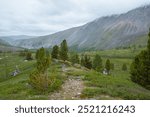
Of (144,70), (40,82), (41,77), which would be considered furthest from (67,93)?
(144,70)

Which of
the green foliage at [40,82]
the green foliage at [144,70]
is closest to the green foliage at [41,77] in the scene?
the green foliage at [40,82]

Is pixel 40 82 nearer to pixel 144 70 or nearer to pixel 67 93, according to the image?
pixel 67 93

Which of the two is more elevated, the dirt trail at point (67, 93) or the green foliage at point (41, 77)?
the green foliage at point (41, 77)

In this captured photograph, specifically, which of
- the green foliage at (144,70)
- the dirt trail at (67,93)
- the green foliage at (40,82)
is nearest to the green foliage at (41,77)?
the green foliage at (40,82)

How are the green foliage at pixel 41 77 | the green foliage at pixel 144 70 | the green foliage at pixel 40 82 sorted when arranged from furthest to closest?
the green foliage at pixel 144 70
the green foliage at pixel 41 77
the green foliage at pixel 40 82

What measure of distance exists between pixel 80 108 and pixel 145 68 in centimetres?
3631

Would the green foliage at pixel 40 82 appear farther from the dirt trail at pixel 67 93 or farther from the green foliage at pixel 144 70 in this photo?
the green foliage at pixel 144 70

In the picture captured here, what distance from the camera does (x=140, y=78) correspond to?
50.8 m

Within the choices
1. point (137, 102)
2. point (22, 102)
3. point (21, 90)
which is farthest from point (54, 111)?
point (21, 90)

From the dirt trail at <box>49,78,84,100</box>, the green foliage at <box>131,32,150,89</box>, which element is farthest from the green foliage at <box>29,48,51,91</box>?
the green foliage at <box>131,32,150,89</box>

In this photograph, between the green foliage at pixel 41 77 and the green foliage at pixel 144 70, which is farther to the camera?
the green foliage at pixel 144 70

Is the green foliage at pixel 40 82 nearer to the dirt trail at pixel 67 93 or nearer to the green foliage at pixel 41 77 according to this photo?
the green foliage at pixel 41 77

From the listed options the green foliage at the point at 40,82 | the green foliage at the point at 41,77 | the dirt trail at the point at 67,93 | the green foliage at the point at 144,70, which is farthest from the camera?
the green foliage at the point at 144,70

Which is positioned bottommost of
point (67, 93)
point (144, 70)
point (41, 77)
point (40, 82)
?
point (67, 93)
